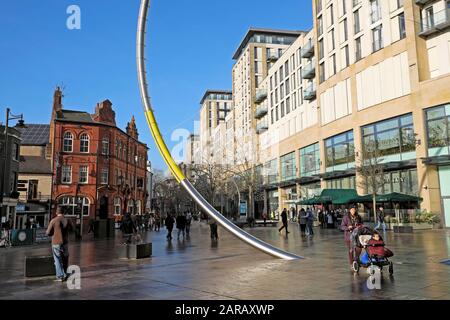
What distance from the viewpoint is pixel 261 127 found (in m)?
74.6

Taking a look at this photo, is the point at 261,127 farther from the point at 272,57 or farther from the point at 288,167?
the point at 272,57

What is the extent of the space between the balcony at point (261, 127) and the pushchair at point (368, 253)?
6319cm

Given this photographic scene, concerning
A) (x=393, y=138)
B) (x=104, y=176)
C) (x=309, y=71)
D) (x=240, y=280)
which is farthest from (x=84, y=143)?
(x=240, y=280)

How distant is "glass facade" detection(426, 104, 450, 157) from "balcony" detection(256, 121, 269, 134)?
134 ft

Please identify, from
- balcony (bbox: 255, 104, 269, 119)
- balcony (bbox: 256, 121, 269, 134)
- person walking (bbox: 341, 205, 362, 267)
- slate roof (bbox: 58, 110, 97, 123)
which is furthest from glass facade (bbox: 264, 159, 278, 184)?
person walking (bbox: 341, 205, 362, 267)

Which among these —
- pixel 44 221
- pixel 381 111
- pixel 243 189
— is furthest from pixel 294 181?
pixel 44 221

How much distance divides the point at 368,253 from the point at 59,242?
763 centimetres

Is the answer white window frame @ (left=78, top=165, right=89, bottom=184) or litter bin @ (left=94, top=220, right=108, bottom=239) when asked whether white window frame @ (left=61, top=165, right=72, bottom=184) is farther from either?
litter bin @ (left=94, top=220, right=108, bottom=239)

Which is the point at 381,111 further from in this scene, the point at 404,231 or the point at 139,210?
the point at 139,210

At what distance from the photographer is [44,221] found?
4916cm

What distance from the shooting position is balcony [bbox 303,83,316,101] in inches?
2080

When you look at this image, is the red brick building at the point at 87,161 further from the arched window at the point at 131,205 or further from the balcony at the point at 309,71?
the balcony at the point at 309,71

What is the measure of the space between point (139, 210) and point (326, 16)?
41.5 meters

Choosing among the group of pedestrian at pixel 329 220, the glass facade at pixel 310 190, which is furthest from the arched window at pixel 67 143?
the group of pedestrian at pixel 329 220
